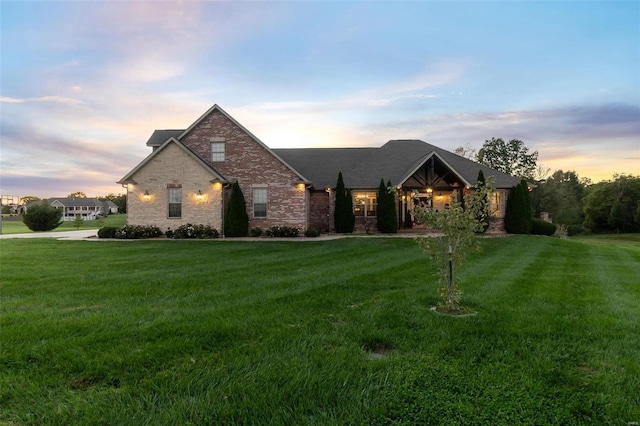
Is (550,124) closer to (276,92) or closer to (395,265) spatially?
(276,92)

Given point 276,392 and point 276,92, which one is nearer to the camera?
point 276,392

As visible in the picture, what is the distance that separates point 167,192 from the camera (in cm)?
1797

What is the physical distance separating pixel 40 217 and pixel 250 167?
16649mm

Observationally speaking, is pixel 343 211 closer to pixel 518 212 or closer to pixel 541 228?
pixel 518 212

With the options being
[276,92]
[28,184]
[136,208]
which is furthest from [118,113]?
[28,184]

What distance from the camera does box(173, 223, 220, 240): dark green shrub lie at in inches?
680

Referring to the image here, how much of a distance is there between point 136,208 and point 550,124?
29025 mm

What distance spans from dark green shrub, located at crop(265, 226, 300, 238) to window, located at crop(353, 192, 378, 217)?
15.1ft

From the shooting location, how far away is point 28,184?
3794cm

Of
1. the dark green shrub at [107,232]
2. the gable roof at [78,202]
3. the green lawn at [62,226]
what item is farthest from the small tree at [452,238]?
the gable roof at [78,202]

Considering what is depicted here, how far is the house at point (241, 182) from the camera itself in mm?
17844

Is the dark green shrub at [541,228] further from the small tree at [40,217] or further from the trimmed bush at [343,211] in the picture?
the small tree at [40,217]

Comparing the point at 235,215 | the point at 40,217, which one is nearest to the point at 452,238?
the point at 235,215

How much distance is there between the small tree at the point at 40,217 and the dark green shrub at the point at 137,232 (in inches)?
Result: 433
